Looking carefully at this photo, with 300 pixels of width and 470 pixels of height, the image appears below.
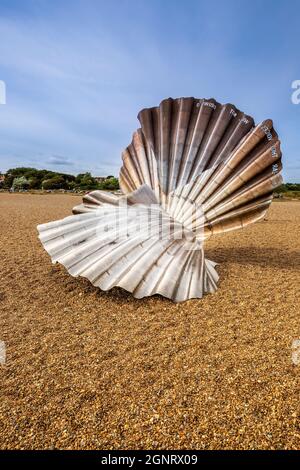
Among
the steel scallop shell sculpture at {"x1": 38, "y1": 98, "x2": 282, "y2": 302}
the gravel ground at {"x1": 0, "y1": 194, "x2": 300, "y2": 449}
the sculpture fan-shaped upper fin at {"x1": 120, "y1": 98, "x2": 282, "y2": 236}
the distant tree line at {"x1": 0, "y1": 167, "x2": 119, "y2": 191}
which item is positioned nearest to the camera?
the gravel ground at {"x1": 0, "y1": 194, "x2": 300, "y2": 449}

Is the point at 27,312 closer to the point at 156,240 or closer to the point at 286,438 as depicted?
the point at 156,240

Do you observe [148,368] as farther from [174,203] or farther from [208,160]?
[208,160]

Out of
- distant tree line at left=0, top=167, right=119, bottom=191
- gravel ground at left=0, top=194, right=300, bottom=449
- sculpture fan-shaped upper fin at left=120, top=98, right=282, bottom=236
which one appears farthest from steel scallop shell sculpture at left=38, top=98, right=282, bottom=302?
distant tree line at left=0, top=167, right=119, bottom=191

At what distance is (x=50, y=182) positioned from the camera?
39.4 meters

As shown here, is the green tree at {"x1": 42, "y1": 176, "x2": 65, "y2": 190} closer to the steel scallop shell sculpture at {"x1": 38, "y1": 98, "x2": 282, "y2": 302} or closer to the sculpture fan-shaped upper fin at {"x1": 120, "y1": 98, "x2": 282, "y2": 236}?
the steel scallop shell sculpture at {"x1": 38, "y1": 98, "x2": 282, "y2": 302}

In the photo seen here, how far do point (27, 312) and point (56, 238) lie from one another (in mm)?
956

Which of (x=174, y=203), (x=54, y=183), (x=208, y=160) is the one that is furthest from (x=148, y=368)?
(x=54, y=183)

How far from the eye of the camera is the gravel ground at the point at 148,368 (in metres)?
1.72

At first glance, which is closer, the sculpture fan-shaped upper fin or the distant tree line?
the sculpture fan-shaped upper fin

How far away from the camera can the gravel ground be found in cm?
172

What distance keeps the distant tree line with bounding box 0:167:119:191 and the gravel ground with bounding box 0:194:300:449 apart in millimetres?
32442

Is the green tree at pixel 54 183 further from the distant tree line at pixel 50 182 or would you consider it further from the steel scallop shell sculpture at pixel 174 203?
the steel scallop shell sculpture at pixel 174 203

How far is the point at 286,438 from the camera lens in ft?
5.51

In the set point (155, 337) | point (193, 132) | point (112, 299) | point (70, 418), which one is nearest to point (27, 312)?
point (112, 299)
